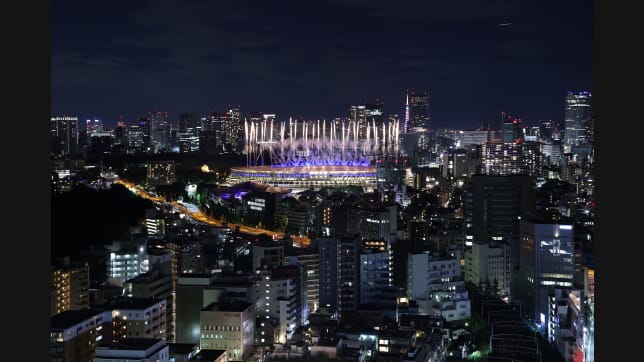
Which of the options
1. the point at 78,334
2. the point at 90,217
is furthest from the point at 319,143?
the point at 78,334

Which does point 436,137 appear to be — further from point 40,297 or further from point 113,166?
point 40,297

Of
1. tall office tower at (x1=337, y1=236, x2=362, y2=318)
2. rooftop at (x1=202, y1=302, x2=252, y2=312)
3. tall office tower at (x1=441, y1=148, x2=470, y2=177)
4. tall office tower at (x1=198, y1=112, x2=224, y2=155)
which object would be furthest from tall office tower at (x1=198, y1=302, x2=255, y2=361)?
tall office tower at (x1=198, y1=112, x2=224, y2=155)

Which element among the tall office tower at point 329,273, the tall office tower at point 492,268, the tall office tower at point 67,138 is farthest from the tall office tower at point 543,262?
the tall office tower at point 67,138

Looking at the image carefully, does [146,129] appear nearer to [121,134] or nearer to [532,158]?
[121,134]

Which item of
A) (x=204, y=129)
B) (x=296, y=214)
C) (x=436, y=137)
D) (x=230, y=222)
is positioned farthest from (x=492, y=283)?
(x=204, y=129)

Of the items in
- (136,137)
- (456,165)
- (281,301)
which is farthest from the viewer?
(136,137)

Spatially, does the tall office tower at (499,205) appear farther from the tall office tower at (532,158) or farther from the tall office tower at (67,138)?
the tall office tower at (67,138)
